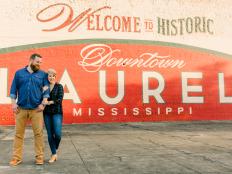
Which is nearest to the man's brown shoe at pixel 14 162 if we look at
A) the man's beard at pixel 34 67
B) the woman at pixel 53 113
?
the woman at pixel 53 113

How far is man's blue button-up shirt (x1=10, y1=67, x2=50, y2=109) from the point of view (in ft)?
23.9

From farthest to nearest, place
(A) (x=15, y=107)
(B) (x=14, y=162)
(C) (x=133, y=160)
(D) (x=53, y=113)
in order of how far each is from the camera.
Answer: (C) (x=133, y=160) → (D) (x=53, y=113) → (B) (x=14, y=162) → (A) (x=15, y=107)

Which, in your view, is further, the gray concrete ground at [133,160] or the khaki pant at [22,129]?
the khaki pant at [22,129]

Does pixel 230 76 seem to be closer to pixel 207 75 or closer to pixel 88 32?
pixel 207 75

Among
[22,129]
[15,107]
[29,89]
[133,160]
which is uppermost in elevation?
[29,89]

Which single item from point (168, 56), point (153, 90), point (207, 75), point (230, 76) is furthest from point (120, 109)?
point (230, 76)

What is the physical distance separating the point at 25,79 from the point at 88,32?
14.5 m

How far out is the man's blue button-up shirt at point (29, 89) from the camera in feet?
23.9

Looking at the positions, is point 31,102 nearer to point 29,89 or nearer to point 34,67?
point 29,89

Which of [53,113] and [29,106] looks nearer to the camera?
[29,106]

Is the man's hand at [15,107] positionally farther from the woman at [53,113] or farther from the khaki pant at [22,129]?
the woman at [53,113]

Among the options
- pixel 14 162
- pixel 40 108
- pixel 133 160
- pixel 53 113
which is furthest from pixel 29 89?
pixel 133 160

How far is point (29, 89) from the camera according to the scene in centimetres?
729

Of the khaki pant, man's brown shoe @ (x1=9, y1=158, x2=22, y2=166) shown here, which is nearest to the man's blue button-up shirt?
the khaki pant
